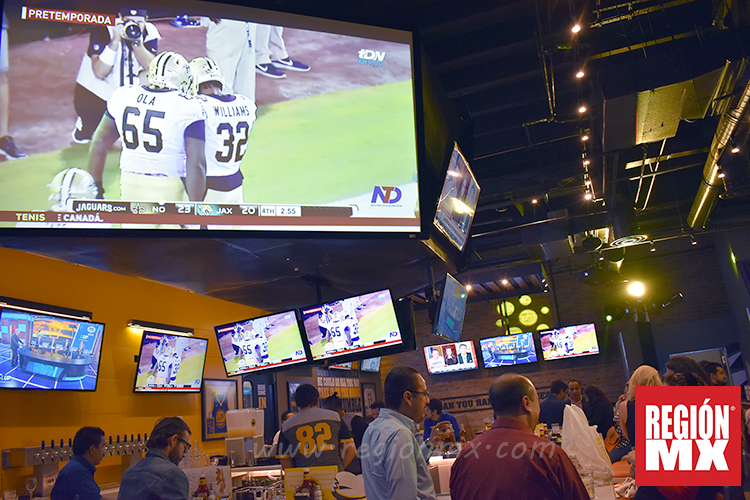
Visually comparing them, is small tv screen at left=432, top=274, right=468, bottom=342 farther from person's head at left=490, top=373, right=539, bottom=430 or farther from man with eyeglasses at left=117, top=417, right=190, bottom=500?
person's head at left=490, top=373, right=539, bottom=430

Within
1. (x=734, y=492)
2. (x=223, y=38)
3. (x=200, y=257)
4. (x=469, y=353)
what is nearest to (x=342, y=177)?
(x=223, y=38)

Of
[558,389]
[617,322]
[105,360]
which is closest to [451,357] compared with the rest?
[617,322]

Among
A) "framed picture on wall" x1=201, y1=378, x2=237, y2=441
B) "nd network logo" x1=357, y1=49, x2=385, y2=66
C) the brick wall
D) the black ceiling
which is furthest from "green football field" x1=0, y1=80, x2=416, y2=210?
the brick wall

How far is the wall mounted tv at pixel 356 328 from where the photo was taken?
Result: 528cm

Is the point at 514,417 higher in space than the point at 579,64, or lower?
lower

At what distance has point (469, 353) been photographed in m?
13.8

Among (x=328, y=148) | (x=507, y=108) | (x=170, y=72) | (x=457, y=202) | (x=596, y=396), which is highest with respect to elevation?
(x=507, y=108)

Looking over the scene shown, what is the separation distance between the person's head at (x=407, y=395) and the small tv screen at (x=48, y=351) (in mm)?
3582

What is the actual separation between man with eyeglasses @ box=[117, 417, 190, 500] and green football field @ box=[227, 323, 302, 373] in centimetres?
217

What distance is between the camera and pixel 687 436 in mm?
2398

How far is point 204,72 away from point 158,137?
0.61 meters

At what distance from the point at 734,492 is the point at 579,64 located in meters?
4.15

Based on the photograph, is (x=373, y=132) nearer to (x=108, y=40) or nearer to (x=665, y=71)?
(x=108, y=40)

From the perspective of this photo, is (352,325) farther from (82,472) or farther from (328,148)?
(82,472)
